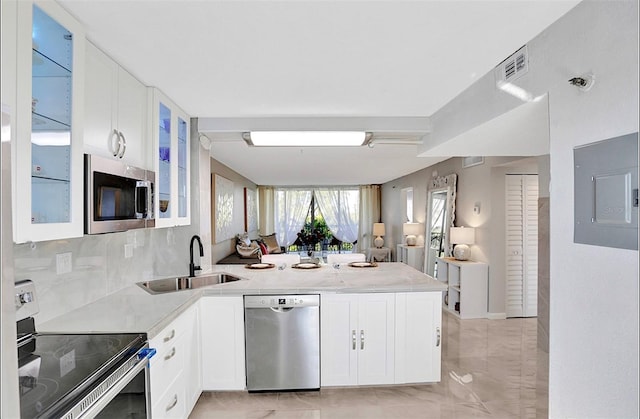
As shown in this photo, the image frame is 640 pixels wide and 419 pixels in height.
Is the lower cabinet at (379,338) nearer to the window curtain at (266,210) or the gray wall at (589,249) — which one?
the gray wall at (589,249)

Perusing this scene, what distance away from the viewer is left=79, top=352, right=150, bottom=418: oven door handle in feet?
3.85

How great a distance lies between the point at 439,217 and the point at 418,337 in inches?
157

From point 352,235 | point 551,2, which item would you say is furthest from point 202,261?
point 352,235

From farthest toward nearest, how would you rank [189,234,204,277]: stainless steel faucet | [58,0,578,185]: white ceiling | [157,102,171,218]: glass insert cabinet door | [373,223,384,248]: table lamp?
[373,223,384,248]: table lamp → [189,234,204,277]: stainless steel faucet → [157,102,171,218]: glass insert cabinet door → [58,0,578,185]: white ceiling

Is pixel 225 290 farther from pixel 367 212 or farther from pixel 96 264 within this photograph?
pixel 367 212

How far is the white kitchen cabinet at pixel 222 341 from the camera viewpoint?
104 inches

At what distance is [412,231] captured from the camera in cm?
726

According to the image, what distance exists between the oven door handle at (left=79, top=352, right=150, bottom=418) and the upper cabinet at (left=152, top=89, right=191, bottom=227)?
103cm

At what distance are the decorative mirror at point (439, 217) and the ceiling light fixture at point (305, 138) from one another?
289cm

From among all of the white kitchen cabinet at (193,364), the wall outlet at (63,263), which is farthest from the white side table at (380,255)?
the wall outlet at (63,263)

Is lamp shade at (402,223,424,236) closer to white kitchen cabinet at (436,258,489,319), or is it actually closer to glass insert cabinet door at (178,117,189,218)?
white kitchen cabinet at (436,258,489,319)

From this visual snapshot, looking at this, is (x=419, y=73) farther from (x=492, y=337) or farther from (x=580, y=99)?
(x=492, y=337)

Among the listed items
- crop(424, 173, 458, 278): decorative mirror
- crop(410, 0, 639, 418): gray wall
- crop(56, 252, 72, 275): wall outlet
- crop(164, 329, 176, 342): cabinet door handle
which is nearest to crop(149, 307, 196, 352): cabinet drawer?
crop(164, 329, 176, 342): cabinet door handle

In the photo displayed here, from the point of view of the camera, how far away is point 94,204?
1.60 m
